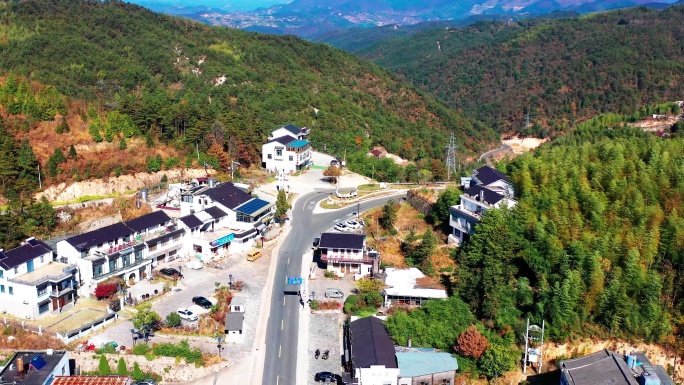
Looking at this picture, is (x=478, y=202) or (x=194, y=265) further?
(x=478, y=202)

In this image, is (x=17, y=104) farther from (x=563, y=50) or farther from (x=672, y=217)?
(x=563, y=50)

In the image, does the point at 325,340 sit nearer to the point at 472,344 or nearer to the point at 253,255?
the point at 472,344

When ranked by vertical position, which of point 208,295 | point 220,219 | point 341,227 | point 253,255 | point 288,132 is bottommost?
point 208,295

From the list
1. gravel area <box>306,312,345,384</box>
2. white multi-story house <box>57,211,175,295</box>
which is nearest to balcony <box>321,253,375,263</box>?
gravel area <box>306,312,345,384</box>

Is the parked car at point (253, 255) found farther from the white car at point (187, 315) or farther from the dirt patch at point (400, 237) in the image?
the white car at point (187, 315)

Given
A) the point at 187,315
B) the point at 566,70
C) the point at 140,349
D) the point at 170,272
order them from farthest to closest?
the point at 566,70 < the point at 170,272 < the point at 187,315 < the point at 140,349

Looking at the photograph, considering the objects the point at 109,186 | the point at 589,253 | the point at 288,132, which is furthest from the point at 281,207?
the point at 589,253

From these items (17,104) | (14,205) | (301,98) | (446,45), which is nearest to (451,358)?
(14,205)

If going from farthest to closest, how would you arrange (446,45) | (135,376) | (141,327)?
(446,45) < (141,327) < (135,376)
